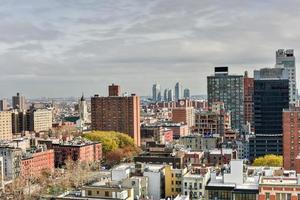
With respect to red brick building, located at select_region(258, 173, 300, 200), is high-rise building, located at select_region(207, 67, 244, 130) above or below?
above

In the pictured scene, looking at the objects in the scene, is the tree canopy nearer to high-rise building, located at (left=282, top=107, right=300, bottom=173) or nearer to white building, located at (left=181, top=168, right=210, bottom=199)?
high-rise building, located at (left=282, top=107, right=300, bottom=173)

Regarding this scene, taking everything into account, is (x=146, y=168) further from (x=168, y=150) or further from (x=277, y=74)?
(x=277, y=74)

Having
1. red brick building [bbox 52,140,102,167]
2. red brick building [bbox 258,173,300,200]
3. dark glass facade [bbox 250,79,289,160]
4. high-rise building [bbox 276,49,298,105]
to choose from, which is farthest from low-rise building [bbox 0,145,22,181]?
high-rise building [bbox 276,49,298,105]

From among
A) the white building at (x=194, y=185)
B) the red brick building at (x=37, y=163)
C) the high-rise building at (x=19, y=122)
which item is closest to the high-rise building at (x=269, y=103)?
the red brick building at (x=37, y=163)

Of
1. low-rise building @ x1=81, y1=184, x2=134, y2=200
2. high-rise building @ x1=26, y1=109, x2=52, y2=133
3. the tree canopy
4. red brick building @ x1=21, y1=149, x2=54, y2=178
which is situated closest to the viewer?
low-rise building @ x1=81, y1=184, x2=134, y2=200

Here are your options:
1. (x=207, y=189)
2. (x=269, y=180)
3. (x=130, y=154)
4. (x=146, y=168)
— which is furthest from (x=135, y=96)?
(x=269, y=180)

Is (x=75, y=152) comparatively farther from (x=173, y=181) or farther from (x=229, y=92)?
(x=229, y=92)

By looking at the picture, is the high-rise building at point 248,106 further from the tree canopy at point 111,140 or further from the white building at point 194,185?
the white building at point 194,185
